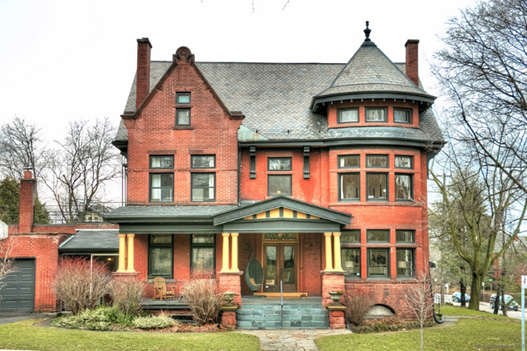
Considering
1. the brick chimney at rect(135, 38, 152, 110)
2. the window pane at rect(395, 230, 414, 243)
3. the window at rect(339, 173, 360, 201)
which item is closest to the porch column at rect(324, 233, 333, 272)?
the window at rect(339, 173, 360, 201)

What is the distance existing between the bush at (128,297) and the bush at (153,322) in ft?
2.72

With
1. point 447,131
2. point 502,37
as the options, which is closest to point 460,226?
point 447,131

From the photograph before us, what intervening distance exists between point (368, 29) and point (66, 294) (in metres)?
17.2

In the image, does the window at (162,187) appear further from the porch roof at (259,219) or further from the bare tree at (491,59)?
the bare tree at (491,59)

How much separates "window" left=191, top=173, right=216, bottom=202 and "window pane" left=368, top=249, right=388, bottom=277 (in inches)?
275

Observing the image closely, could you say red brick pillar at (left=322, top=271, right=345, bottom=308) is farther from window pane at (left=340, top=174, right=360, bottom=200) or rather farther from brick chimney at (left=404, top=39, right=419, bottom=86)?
brick chimney at (left=404, top=39, right=419, bottom=86)

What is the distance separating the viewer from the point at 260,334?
17.5 meters

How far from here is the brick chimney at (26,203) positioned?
26891 millimetres

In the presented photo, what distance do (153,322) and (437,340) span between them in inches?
359

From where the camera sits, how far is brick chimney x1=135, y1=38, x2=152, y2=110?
24.1 metres

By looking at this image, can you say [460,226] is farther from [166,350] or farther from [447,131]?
[166,350]

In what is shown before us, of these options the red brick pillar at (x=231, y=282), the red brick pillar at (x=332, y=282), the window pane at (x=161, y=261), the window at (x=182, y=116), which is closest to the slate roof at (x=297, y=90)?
the window at (x=182, y=116)

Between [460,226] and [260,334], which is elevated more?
[460,226]

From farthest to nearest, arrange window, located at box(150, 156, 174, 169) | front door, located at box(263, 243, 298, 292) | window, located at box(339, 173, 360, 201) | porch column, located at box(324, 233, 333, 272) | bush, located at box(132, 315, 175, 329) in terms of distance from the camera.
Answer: window, located at box(150, 156, 174, 169) < front door, located at box(263, 243, 298, 292) < window, located at box(339, 173, 360, 201) < porch column, located at box(324, 233, 333, 272) < bush, located at box(132, 315, 175, 329)
